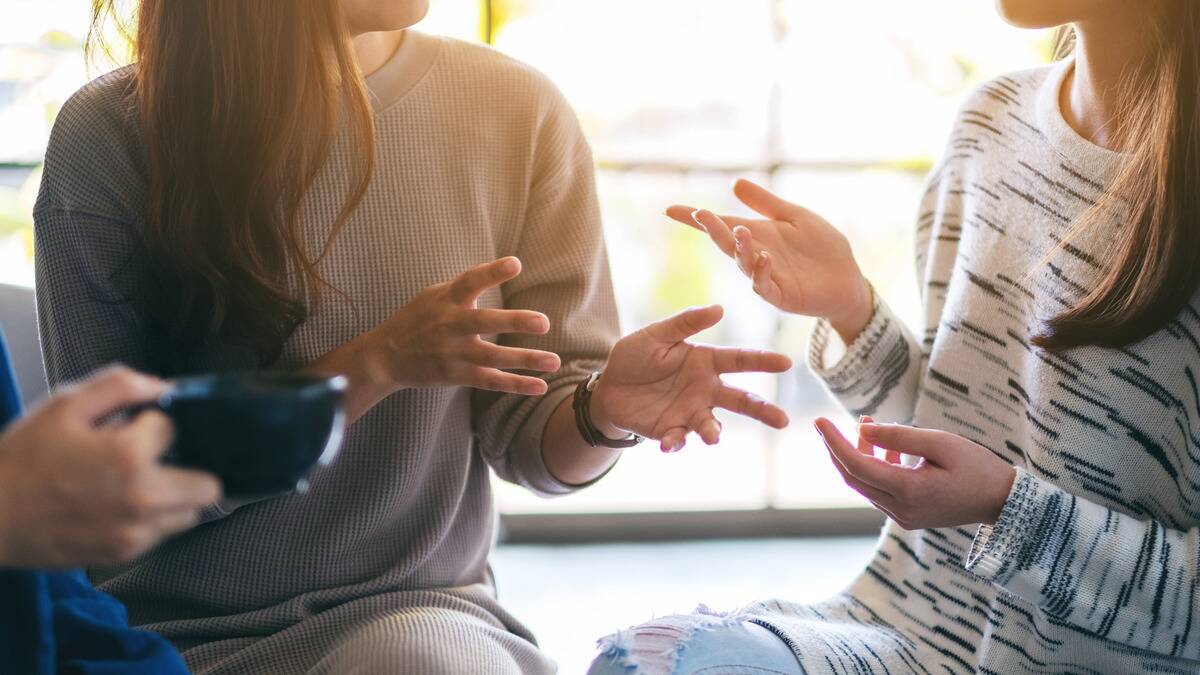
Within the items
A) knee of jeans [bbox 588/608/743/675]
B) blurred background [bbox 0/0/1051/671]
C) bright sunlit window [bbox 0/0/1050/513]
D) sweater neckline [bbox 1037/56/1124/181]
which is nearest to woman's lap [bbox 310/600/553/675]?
knee of jeans [bbox 588/608/743/675]

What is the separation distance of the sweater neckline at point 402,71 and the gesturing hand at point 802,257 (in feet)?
1.29

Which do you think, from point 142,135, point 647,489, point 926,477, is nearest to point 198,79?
point 142,135

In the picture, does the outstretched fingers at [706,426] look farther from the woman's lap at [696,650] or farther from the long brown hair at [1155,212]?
the long brown hair at [1155,212]

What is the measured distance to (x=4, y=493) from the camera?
0.70 meters

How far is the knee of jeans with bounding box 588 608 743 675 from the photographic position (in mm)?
1095

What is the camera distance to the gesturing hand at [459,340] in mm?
1047

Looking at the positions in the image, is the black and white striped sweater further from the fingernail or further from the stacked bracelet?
the fingernail

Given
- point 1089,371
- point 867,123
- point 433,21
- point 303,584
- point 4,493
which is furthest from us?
point 867,123

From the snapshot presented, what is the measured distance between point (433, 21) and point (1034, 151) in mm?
1873

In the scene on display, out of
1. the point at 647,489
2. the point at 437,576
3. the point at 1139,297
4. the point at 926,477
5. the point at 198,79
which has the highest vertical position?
the point at 198,79

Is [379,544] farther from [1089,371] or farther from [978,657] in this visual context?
[1089,371]

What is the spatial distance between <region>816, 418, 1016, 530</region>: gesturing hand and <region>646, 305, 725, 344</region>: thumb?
182 mm

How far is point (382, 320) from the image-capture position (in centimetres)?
131

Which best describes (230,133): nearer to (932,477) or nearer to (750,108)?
(932,477)
